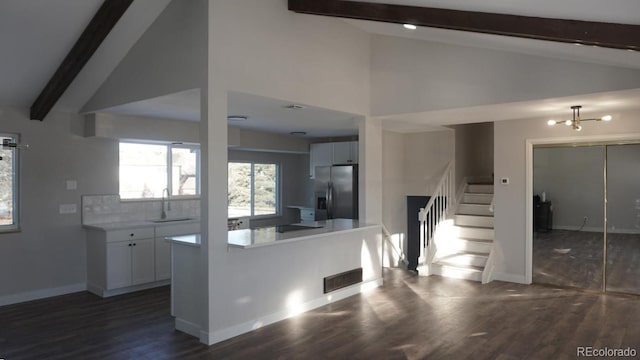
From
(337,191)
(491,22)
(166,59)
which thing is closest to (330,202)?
(337,191)

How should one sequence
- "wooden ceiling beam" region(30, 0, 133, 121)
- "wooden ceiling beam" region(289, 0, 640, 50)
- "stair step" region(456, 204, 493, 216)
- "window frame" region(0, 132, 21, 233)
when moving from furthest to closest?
1. "stair step" region(456, 204, 493, 216)
2. "window frame" region(0, 132, 21, 233)
3. "wooden ceiling beam" region(30, 0, 133, 121)
4. "wooden ceiling beam" region(289, 0, 640, 50)

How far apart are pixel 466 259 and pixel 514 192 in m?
1.25

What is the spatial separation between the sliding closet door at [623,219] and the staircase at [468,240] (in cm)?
155

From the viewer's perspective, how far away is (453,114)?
216 inches

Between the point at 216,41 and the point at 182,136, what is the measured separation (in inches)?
106

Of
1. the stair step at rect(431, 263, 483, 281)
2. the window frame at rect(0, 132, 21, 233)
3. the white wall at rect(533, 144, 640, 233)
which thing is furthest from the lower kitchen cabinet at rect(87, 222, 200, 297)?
the white wall at rect(533, 144, 640, 233)

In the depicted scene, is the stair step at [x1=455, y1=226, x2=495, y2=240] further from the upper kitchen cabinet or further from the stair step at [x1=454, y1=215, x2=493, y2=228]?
the upper kitchen cabinet

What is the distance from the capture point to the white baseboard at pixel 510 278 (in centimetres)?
613

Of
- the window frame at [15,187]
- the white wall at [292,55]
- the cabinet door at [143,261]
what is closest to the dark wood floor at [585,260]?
the white wall at [292,55]

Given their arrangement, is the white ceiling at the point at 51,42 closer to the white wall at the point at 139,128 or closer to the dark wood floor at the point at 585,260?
the white wall at the point at 139,128

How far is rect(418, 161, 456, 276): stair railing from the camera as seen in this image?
6.79m

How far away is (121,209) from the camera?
19.9 ft

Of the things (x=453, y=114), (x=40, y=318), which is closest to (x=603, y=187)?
(x=453, y=114)

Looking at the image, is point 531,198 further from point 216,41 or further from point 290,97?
point 216,41
